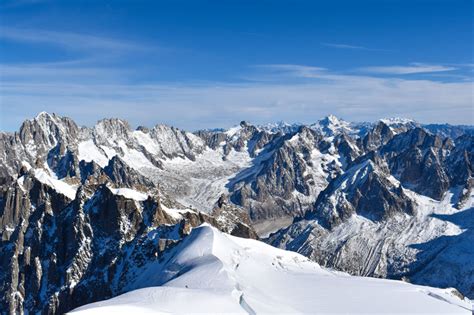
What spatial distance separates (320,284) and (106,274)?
60.0 meters

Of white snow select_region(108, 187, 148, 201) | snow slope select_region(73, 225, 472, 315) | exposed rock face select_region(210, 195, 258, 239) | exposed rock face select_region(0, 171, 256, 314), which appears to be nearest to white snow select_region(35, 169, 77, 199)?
exposed rock face select_region(0, 171, 256, 314)

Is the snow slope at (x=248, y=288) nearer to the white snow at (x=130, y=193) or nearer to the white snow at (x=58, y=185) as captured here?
the white snow at (x=130, y=193)

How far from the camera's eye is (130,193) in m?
162

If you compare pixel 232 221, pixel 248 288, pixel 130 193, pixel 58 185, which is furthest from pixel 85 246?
pixel 248 288

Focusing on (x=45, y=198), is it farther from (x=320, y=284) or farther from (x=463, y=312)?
(x=463, y=312)

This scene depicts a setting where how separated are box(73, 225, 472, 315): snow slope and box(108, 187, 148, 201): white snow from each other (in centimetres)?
3012

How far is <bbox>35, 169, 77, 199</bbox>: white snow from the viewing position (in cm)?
18321

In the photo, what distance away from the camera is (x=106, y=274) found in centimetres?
14075

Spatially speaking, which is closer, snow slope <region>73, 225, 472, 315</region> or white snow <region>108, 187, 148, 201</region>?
snow slope <region>73, 225, 472, 315</region>

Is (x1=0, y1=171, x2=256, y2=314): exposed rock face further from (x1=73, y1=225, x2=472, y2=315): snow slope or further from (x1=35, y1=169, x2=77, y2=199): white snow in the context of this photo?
(x1=35, y1=169, x2=77, y2=199): white snow

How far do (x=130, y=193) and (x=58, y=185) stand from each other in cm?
3978

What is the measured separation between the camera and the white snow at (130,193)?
15815cm

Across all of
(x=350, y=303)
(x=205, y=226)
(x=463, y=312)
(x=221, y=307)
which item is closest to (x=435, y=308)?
(x=463, y=312)

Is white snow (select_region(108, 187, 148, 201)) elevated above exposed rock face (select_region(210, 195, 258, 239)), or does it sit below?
above
